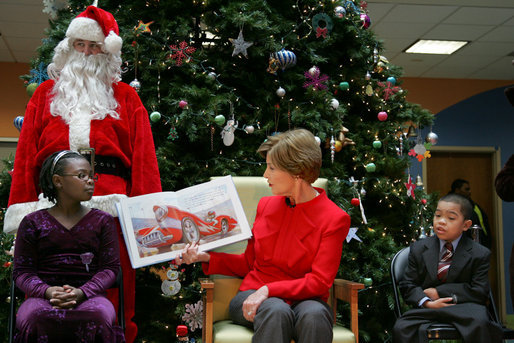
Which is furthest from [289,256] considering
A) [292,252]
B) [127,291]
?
[127,291]

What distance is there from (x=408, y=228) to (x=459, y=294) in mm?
1349

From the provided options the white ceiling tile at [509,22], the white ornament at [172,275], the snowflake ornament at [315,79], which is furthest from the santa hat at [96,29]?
the white ceiling tile at [509,22]

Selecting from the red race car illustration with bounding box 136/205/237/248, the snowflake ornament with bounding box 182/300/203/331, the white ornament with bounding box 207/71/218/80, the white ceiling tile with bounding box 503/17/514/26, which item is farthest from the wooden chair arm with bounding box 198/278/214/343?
the white ceiling tile with bounding box 503/17/514/26

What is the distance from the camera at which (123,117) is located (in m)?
2.86

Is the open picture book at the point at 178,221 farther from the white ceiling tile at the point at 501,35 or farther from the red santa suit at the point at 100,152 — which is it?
the white ceiling tile at the point at 501,35

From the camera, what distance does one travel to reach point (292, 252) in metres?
2.43

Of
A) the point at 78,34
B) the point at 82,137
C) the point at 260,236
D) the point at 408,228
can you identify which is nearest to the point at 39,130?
the point at 82,137

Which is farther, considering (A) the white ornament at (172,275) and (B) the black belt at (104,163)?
(A) the white ornament at (172,275)

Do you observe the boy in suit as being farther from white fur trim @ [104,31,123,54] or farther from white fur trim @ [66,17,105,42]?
white fur trim @ [66,17,105,42]

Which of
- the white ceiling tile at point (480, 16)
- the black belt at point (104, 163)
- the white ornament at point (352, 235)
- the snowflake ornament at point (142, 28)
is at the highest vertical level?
the white ceiling tile at point (480, 16)

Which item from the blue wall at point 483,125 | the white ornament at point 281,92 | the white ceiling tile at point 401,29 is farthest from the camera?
the blue wall at point 483,125

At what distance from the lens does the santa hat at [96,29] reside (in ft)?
9.20

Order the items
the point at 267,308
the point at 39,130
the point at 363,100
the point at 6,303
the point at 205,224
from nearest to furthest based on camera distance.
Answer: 1. the point at 267,308
2. the point at 205,224
3. the point at 39,130
4. the point at 6,303
5. the point at 363,100

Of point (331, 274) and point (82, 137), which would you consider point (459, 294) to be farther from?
point (82, 137)
